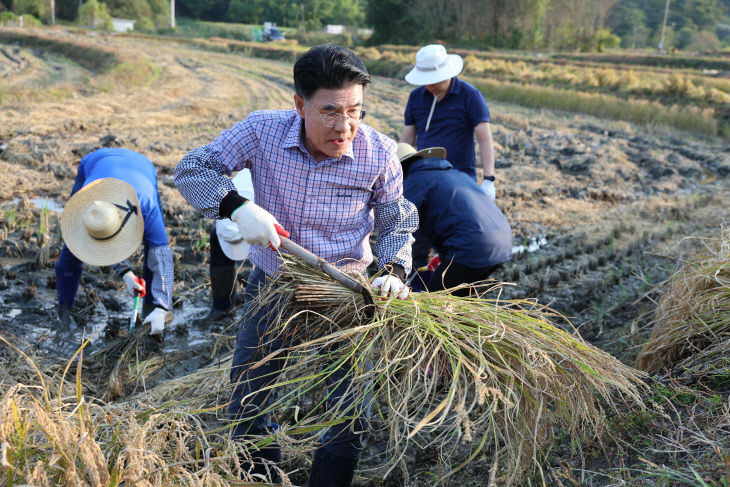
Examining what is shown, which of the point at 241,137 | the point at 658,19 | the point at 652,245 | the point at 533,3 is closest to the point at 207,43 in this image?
the point at 533,3

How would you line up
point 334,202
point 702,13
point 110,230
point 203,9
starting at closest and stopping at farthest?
point 334,202
point 110,230
point 702,13
point 203,9

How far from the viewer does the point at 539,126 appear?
520 inches

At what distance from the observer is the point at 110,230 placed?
3.32 metres

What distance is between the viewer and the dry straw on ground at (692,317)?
2.84 m

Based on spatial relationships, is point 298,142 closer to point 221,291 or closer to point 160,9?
point 221,291

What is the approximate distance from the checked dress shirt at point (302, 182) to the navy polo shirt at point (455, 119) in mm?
2246

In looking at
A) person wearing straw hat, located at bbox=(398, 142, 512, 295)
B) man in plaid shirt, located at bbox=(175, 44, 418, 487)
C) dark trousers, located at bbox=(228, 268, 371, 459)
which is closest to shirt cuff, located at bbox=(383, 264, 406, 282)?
man in plaid shirt, located at bbox=(175, 44, 418, 487)

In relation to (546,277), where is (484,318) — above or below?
above

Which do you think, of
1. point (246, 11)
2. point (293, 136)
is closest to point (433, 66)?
point (293, 136)

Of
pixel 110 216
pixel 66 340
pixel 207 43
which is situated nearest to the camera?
pixel 110 216

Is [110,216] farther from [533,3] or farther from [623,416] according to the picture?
[533,3]

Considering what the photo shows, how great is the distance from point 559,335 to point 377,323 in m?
0.68

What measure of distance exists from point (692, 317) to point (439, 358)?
1533 mm

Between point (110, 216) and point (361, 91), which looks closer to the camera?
point (361, 91)
